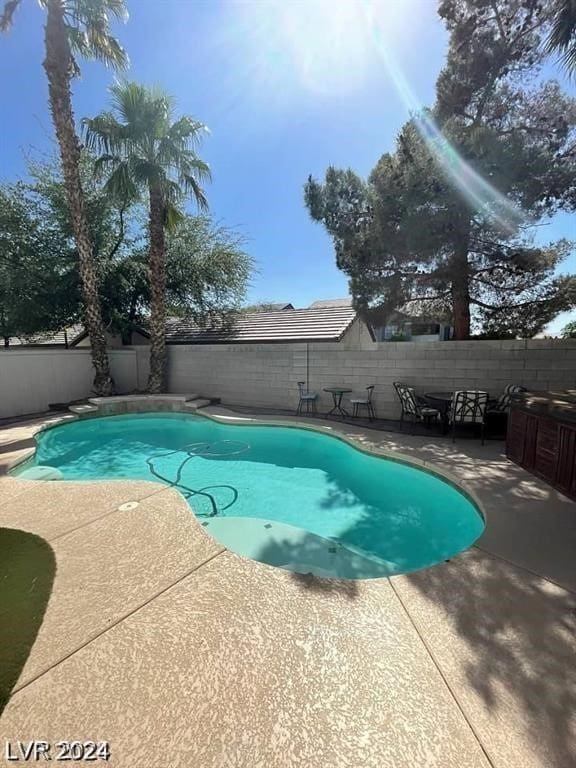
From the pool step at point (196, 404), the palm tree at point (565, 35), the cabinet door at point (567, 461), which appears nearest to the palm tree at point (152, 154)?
the pool step at point (196, 404)

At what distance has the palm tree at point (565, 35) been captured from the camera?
4.96 meters

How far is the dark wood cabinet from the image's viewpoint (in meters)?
4.21

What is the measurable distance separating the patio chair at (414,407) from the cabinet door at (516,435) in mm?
1856

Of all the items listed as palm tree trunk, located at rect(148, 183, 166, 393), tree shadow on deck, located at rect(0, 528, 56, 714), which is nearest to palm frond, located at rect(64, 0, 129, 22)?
palm tree trunk, located at rect(148, 183, 166, 393)

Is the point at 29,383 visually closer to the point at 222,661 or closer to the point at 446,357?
the point at 222,661

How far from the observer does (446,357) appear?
8180 mm

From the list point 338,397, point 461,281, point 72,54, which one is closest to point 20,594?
point 338,397

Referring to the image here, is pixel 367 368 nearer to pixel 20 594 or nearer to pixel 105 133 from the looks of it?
pixel 20 594

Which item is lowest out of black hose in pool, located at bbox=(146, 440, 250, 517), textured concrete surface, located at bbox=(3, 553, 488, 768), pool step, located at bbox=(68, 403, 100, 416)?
black hose in pool, located at bbox=(146, 440, 250, 517)

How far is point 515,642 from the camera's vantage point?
7.22ft

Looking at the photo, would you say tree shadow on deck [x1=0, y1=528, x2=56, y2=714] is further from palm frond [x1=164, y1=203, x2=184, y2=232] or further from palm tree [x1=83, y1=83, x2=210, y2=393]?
palm frond [x1=164, y1=203, x2=184, y2=232]

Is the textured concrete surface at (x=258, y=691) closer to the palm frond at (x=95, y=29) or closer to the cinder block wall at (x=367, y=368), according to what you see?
the cinder block wall at (x=367, y=368)

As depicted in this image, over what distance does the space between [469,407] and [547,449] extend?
205 cm

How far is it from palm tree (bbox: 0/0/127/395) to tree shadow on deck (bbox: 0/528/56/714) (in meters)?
9.41
